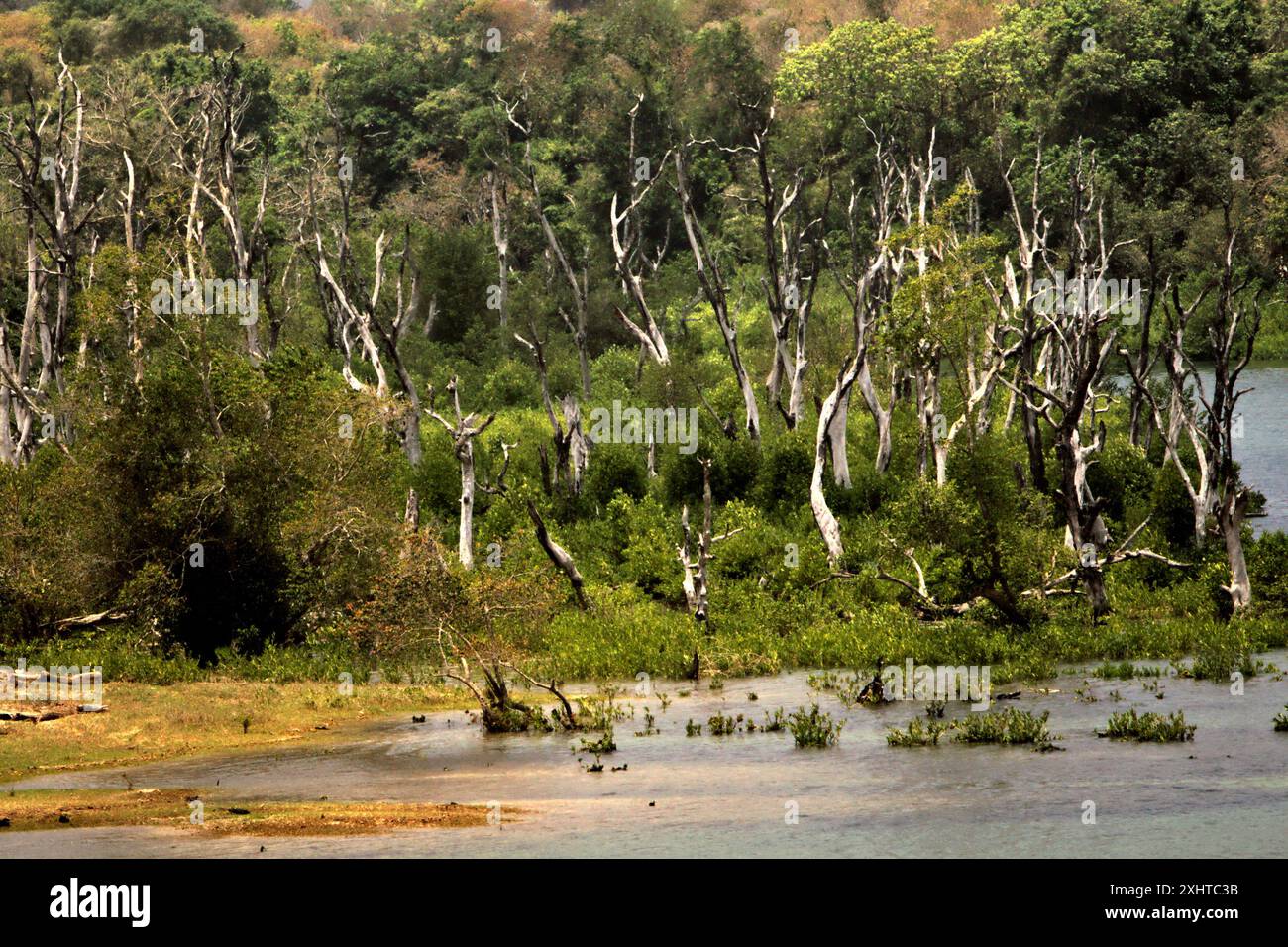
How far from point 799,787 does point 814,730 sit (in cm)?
217

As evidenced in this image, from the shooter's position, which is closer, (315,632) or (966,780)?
(966,780)

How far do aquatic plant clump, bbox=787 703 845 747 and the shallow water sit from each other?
22 cm

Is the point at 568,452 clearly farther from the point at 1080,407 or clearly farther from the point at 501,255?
the point at 501,255

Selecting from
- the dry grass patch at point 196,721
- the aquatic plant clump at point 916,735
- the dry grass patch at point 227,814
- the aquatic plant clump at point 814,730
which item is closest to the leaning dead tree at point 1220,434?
the aquatic plant clump at point 916,735

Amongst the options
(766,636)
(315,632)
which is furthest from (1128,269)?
(315,632)

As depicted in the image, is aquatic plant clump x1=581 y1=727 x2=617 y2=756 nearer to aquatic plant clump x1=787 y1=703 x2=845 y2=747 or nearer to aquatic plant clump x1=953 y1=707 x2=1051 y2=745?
aquatic plant clump x1=787 y1=703 x2=845 y2=747

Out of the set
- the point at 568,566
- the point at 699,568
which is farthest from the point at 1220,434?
the point at 568,566

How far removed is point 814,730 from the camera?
22953mm

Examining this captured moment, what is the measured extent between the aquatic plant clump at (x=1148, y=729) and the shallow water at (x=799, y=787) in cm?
18

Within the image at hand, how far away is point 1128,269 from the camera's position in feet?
183

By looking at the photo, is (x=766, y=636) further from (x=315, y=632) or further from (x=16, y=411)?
(x=16, y=411)

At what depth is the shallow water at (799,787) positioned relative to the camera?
18047 mm

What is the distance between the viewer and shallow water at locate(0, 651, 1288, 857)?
18047mm

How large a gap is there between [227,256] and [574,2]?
80884 millimetres
